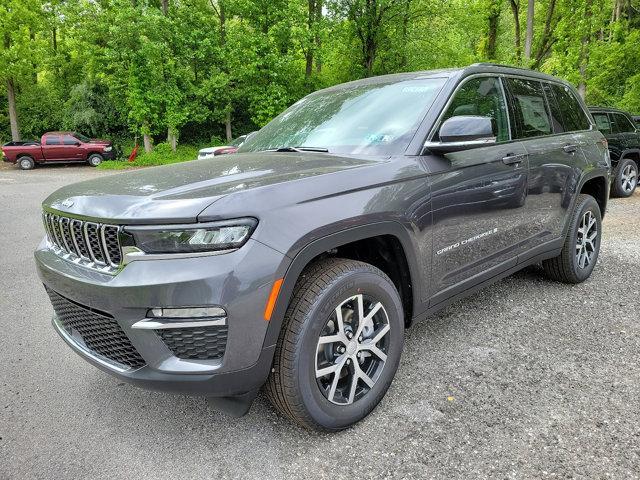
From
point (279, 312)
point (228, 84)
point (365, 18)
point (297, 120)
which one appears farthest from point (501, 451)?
point (365, 18)

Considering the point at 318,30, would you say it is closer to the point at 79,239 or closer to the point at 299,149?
the point at 299,149

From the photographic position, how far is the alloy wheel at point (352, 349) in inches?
89.6

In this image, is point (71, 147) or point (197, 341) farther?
point (71, 147)

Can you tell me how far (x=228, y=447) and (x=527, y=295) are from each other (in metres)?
3.03

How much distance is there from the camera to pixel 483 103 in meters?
3.26

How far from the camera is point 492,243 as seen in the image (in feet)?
10.5

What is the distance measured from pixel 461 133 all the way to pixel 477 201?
550 mm

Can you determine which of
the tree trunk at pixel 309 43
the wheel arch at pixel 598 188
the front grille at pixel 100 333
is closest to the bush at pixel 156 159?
the tree trunk at pixel 309 43

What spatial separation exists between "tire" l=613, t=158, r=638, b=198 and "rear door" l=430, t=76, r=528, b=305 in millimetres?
8055

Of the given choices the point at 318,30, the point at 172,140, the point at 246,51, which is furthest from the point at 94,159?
the point at 318,30

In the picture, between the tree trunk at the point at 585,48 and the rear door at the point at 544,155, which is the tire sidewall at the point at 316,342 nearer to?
the rear door at the point at 544,155

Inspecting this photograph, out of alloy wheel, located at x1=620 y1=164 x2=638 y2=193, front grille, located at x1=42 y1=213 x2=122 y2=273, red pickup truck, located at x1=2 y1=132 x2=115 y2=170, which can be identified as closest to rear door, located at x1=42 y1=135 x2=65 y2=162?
red pickup truck, located at x1=2 y1=132 x2=115 y2=170

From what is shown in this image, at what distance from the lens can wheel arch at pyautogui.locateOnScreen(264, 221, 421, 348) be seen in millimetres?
2016

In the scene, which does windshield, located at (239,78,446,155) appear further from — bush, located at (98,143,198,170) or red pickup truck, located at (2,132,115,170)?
red pickup truck, located at (2,132,115,170)
